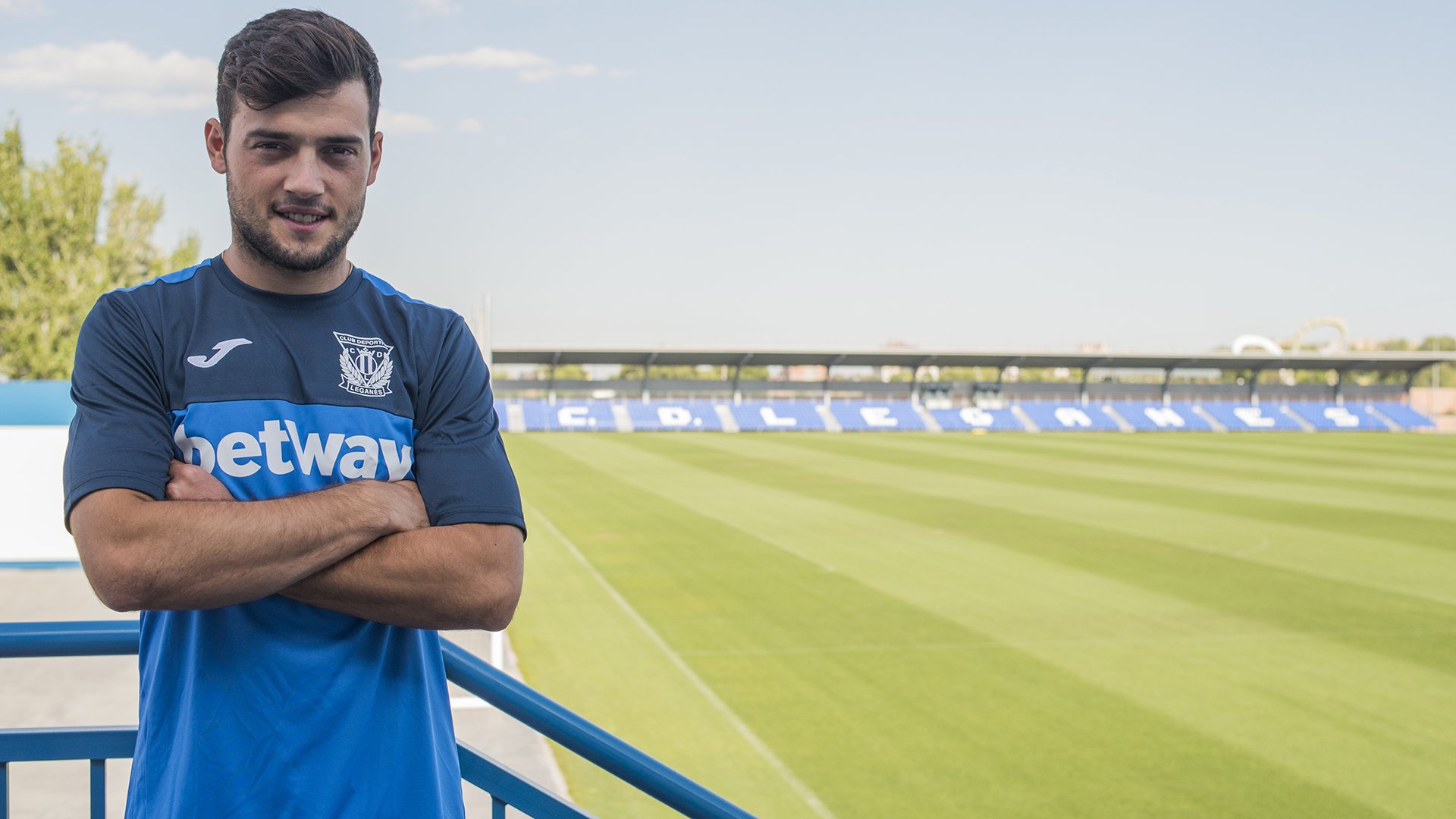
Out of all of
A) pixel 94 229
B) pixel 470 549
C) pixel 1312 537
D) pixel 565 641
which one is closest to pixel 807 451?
pixel 1312 537

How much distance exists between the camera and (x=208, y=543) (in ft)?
5.77

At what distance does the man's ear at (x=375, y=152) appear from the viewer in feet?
6.57

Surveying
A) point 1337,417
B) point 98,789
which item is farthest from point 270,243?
point 1337,417

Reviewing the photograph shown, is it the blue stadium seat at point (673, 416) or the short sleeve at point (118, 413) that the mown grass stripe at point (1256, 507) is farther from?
the blue stadium seat at point (673, 416)

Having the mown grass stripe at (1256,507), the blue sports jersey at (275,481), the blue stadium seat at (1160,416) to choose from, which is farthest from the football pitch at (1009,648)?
the blue stadium seat at (1160,416)

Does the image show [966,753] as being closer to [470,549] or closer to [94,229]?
[470,549]

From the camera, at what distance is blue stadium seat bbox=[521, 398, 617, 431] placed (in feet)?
182

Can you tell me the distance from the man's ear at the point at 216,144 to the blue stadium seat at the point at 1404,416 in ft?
235

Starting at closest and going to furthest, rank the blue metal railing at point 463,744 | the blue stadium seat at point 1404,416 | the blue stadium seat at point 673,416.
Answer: the blue metal railing at point 463,744, the blue stadium seat at point 673,416, the blue stadium seat at point 1404,416

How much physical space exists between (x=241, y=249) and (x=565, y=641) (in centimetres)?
1043

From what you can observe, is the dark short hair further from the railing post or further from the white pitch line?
the white pitch line

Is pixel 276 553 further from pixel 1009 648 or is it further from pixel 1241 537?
pixel 1241 537

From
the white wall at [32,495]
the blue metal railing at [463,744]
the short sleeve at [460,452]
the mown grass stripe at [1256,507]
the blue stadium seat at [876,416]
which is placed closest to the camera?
the short sleeve at [460,452]

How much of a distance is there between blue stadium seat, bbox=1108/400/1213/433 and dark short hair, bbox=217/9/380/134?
199ft
